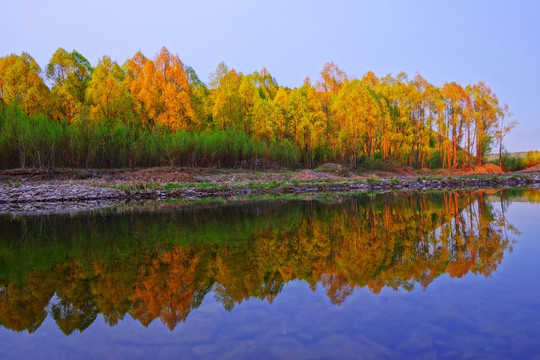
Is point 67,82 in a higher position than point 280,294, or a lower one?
higher

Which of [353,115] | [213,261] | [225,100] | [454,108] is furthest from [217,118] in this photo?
[213,261]

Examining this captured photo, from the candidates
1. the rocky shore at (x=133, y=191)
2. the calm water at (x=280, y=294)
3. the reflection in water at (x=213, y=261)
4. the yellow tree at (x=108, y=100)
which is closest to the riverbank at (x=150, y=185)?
the rocky shore at (x=133, y=191)

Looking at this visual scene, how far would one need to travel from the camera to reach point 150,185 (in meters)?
16.5

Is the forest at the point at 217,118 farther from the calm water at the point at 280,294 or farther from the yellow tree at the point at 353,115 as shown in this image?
the calm water at the point at 280,294

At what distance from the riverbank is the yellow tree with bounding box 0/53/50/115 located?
9.13 meters

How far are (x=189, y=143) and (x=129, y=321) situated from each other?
66.3ft

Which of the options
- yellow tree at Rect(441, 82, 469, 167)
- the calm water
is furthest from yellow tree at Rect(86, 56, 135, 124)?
yellow tree at Rect(441, 82, 469, 167)

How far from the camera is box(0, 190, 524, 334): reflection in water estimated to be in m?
3.16

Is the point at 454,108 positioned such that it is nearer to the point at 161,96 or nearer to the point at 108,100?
the point at 161,96

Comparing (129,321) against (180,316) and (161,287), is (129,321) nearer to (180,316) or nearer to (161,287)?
(180,316)

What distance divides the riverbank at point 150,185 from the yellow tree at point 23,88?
→ 9.13m

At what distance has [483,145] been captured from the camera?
117ft

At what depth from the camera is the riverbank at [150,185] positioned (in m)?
14.2

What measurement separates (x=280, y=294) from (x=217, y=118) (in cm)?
2757
